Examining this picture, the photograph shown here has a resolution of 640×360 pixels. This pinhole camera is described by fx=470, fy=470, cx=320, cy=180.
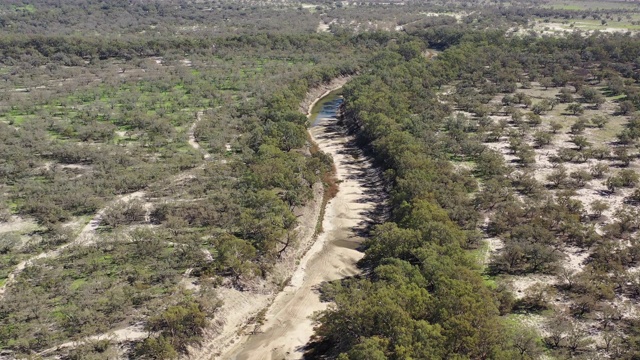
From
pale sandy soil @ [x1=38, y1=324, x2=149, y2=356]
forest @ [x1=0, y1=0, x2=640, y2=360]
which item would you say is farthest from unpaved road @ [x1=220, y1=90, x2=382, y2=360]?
pale sandy soil @ [x1=38, y1=324, x2=149, y2=356]

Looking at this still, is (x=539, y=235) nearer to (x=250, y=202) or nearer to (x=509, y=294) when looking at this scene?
(x=509, y=294)

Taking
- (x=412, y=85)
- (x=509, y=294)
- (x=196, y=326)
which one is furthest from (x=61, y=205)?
(x=412, y=85)

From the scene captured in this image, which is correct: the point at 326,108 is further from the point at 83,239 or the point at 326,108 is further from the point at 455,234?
the point at 83,239

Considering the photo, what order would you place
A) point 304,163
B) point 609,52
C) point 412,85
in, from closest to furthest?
point 304,163, point 412,85, point 609,52

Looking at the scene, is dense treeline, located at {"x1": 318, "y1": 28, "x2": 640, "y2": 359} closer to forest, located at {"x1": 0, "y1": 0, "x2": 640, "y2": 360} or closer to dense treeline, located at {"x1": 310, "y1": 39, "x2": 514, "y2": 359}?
dense treeline, located at {"x1": 310, "y1": 39, "x2": 514, "y2": 359}

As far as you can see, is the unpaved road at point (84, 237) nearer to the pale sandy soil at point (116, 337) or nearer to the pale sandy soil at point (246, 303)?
the pale sandy soil at point (116, 337)

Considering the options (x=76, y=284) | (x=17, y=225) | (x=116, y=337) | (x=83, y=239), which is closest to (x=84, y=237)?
(x=83, y=239)
